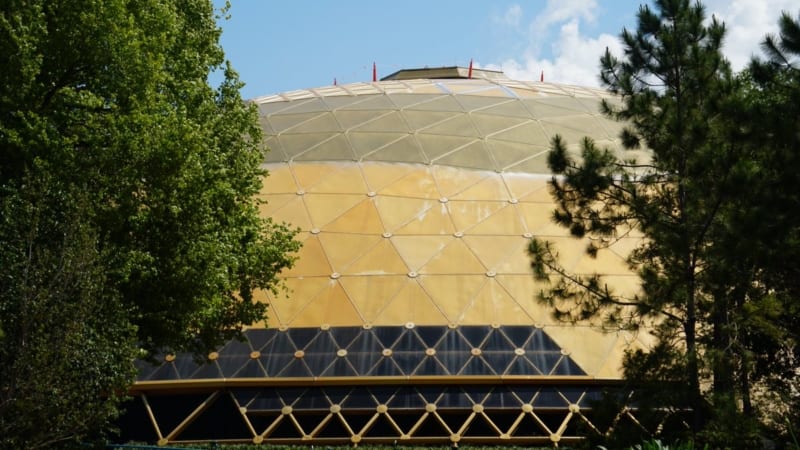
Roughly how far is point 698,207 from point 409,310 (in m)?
8.15

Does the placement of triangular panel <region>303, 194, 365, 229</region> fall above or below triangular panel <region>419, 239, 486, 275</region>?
above

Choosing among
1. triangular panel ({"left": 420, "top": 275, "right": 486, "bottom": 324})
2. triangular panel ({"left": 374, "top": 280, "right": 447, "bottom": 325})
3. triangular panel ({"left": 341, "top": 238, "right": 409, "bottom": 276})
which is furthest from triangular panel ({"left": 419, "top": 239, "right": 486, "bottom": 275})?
triangular panel ({"left": 374, "top": 280, "right": 447, "bottom": 325})

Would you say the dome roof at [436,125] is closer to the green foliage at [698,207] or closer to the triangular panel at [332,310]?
the triangular panel at [332,310]

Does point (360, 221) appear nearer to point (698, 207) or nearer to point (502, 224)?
point (502, 224)

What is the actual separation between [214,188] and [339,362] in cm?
620

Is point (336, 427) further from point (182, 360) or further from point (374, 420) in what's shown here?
point (182, 360)

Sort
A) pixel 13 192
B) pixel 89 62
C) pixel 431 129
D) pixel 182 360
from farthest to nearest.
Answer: pixel 431 129 → pixel 182 360 → pixel 89 62 → pixel 13 192

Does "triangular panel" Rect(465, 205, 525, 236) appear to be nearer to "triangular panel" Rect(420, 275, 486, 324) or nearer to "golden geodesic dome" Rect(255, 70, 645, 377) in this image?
"golden geodesic dome" Rect(255, 70, 645, 377)

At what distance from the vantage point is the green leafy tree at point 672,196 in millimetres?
17172

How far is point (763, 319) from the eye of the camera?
17.7 meters

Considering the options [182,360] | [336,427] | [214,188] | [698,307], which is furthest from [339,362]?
[698,307]

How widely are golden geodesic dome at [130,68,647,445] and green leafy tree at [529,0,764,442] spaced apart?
1850 millimetres

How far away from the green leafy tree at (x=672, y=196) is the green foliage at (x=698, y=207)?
0.03m

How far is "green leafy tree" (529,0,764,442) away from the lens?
17172mm
